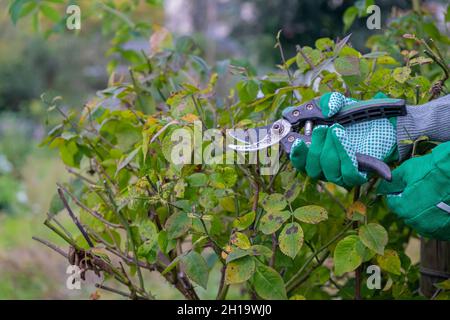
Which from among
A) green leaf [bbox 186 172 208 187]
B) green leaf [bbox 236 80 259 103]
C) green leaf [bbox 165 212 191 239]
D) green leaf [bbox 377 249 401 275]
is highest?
green leaf [bbox 236 80 259 103]

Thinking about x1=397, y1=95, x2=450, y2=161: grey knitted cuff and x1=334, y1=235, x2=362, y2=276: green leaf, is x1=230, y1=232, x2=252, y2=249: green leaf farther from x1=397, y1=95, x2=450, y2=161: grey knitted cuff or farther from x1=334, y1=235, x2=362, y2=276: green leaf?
x1=397, y1=95, x2=450, y2=161: grey knitted cuff

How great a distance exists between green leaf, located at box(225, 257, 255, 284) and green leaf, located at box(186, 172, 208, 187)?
0.65 feet

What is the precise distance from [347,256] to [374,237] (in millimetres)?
65

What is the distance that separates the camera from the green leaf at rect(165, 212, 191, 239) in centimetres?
121

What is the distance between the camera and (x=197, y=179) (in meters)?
1.27

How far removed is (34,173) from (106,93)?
207 inches

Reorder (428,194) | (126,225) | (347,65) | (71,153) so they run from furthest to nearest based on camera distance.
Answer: (71,153) → (126,225) → (347,65) → (428,194)

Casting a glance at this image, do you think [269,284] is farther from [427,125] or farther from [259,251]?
[427,125]

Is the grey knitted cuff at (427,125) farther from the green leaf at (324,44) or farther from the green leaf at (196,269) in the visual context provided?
the green leaf at (196,269)

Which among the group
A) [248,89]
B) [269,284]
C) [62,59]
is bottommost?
[269,284]

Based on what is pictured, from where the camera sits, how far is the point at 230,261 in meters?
1.14

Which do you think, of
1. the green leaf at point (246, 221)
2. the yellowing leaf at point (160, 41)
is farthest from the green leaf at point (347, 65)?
the yellowing leaf at point (160, 41)

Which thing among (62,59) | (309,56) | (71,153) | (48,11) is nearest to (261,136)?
(309,56)

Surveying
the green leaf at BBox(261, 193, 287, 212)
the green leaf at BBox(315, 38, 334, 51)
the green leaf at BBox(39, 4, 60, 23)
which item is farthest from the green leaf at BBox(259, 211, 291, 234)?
the green leaf at BBox(39, 4, 60, 23)
